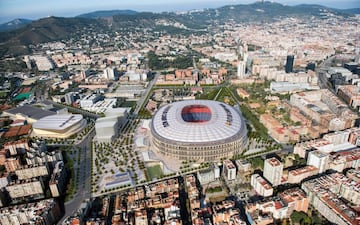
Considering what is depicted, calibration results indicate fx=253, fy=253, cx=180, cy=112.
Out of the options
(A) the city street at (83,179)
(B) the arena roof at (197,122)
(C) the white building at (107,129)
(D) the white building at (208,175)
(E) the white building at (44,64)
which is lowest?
(A) the city street at (83,179)

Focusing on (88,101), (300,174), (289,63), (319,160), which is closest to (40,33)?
(88,101)

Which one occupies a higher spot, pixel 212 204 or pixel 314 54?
pixel 314 54

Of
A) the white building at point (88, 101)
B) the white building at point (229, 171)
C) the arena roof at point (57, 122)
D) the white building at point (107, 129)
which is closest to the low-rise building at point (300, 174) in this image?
the white building at point (229, 171)

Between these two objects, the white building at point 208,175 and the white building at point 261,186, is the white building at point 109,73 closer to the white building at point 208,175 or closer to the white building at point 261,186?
the white building at point 208,175

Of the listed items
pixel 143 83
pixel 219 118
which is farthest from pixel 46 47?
pixel 219 118

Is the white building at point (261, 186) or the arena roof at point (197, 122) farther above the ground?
the arena roof at point (197, 122)

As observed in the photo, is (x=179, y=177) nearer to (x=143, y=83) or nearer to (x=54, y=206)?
(x=54, y=206)

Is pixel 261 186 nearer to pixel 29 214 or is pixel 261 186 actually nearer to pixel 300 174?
pixel 300 174
